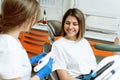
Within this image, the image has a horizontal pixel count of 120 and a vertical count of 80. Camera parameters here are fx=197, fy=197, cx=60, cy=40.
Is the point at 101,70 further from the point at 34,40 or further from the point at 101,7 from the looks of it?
the point at 34,40

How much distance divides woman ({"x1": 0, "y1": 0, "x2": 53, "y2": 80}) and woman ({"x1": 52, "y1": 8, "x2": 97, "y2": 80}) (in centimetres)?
61

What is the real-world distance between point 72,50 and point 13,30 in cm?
78

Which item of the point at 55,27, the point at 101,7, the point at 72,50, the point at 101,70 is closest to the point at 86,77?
the point at 101,70

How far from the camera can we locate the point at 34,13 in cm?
106

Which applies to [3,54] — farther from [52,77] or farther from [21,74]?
[52,77]

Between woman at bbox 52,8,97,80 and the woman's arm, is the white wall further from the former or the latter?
the woman's arm

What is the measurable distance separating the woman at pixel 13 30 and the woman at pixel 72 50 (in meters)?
0.61

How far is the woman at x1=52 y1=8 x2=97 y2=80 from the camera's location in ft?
5.44

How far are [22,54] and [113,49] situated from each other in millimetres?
911

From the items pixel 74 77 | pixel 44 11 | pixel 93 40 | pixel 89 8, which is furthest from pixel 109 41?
pixel 44 11

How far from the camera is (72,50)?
5.75 ft

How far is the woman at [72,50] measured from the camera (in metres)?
1.66

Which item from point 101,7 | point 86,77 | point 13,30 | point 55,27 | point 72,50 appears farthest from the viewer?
point 101,7

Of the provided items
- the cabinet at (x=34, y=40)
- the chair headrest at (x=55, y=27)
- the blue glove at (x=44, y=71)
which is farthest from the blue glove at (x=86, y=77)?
the cabinet at (x=34, y=40)
